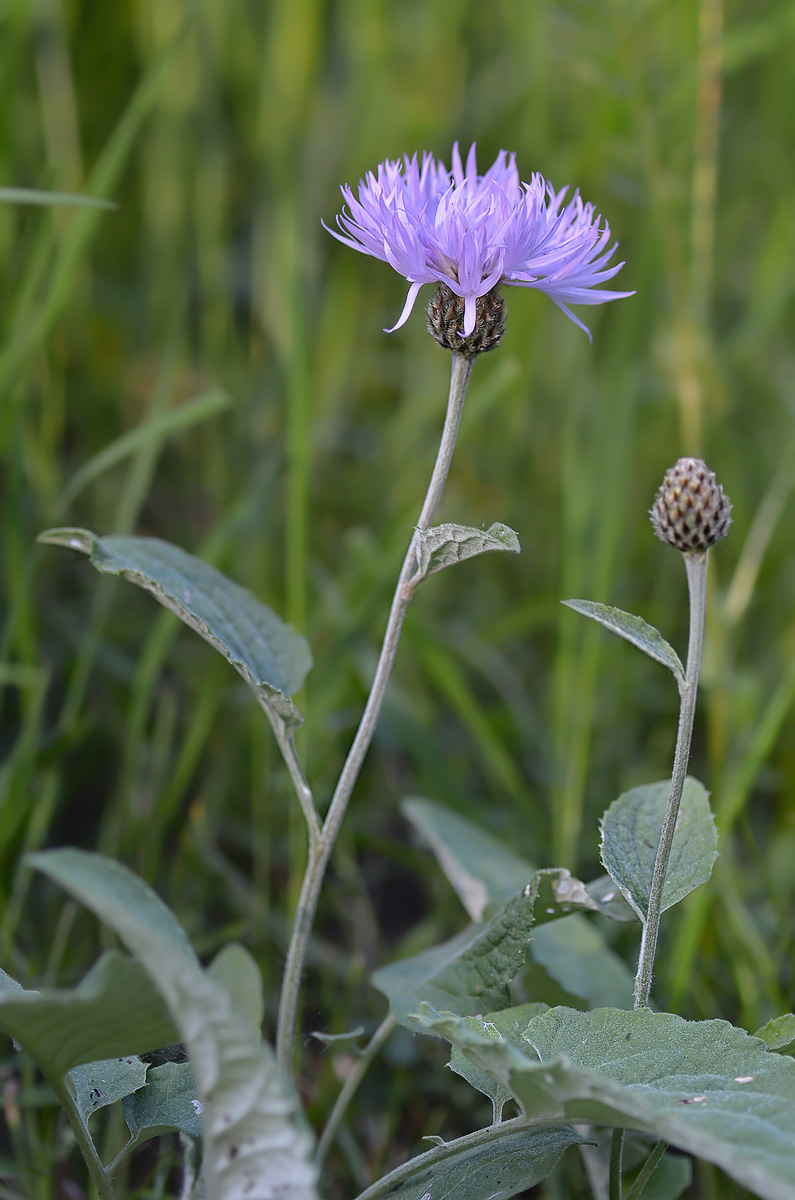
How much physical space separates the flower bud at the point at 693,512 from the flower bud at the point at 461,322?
0.23 metres

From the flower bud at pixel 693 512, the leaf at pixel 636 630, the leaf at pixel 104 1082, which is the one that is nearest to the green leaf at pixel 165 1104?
the leaf at pixel 104 1082

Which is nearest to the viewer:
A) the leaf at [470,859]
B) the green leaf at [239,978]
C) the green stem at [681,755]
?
the green leaf at [239,978]

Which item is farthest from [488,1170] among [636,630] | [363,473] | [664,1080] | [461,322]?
[363,473]

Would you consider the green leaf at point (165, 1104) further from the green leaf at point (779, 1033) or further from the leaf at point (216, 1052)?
the green leaf at point (779, 1033)

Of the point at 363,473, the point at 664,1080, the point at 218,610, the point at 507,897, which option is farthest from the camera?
the point at 363,473

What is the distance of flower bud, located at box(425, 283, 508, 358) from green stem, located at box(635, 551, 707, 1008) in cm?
29

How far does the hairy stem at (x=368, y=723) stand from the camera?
1073mm

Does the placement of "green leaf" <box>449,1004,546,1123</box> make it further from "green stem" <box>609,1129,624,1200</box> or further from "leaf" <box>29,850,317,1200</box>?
"leaf" <box>29,850,317,1200</box>

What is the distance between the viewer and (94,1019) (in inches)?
33.8

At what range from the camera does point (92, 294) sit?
3000mm

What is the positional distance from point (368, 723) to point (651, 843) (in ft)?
1.09

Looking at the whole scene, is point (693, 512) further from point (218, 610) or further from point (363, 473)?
point (363, 473)

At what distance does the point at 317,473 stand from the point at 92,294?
864 mm

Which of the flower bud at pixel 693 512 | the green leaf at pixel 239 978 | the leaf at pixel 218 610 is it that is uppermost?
the flower bud at pixel 693 512
